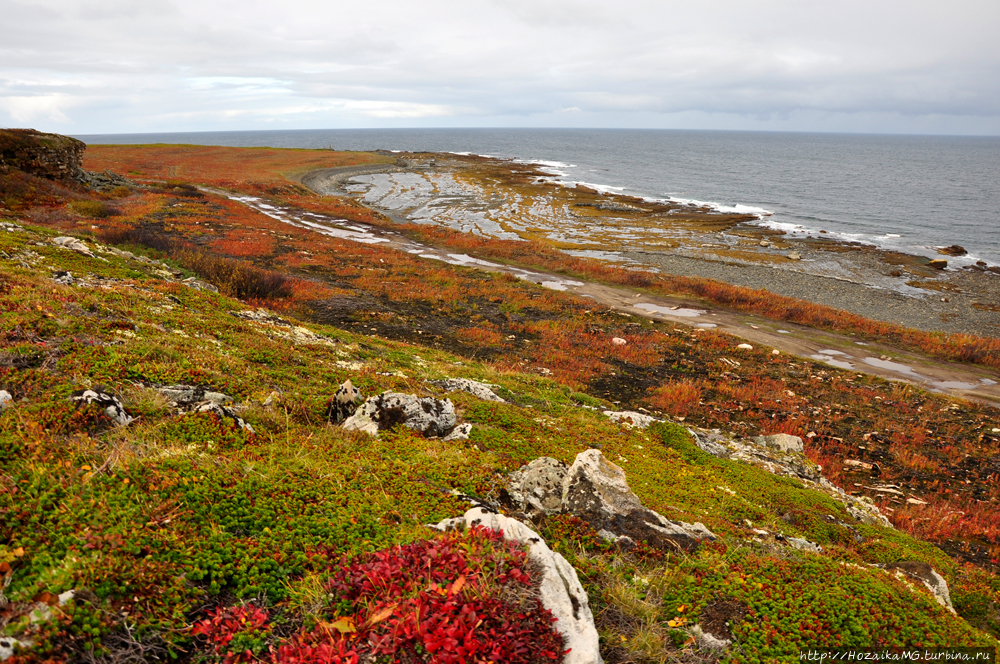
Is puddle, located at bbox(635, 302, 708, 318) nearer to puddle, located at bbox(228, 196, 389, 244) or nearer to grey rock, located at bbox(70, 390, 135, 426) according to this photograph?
puddle, located at bbox(228, 196, 389, 244)

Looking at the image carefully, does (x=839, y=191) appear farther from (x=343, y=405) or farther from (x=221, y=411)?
(x=221, y=411)

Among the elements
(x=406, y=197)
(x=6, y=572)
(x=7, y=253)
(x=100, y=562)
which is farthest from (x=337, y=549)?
(x=406, y=197)

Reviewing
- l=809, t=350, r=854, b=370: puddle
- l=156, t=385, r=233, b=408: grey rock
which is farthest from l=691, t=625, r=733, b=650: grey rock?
Result: l=809, t=350, r=854, b=370: puddle

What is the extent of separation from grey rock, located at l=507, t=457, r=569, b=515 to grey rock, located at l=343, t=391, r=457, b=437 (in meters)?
2.08

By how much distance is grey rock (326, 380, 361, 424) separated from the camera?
8.74 meters

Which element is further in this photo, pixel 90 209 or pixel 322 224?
pixel 322 224

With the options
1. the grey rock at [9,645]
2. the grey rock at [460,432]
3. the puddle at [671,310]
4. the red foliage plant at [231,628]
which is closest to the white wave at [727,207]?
the puddle at [671,310]

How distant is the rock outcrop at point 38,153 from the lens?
36.9 m

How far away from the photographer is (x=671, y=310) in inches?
1229

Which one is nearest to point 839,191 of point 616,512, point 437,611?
point 616,512

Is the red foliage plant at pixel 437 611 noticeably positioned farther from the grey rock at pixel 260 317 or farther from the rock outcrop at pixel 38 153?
the rock outcrop at pixel 38 153

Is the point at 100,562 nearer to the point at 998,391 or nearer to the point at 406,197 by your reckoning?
the point at 998,391

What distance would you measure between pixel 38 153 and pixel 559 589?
2130 inches

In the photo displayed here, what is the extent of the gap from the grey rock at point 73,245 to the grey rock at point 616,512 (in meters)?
21.2
